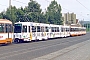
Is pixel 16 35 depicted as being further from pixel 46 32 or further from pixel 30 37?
pixel 46 32

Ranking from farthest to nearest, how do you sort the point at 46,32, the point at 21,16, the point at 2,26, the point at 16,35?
the point at 21,16 < the point at 46,32 < the point at 16,35 < the point at 2,26

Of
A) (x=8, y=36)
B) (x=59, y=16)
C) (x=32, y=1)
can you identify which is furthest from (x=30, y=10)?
(x=8, y=36)

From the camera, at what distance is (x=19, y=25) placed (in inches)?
1585

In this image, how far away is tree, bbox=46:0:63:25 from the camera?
95.1m

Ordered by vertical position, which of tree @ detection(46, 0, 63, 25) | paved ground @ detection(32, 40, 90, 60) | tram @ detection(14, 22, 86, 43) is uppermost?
tree @ detection(46, 0, 63, 25)

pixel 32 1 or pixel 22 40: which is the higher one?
pixel 32 1

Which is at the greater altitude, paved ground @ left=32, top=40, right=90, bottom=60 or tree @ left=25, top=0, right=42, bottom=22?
tree @ left=25, top=0, right=42, bottom=22

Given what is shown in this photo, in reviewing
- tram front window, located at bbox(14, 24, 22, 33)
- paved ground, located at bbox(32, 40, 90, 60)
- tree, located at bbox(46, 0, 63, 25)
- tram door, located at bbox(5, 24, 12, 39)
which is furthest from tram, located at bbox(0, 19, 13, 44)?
tree, located at bbox(46, 0, 63, 25)

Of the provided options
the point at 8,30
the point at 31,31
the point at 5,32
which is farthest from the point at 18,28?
the point at 5,32

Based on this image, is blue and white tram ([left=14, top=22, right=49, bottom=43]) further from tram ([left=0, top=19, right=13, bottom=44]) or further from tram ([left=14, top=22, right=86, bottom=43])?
tram ([left=0, top=19, right=13, bottom=44])

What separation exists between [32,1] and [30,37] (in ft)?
104

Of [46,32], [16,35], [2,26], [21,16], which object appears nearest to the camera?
[2,26]

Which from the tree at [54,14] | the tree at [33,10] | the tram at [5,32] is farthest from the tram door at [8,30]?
the tree at [54,14]

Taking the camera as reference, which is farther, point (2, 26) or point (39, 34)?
point (39, 34)
